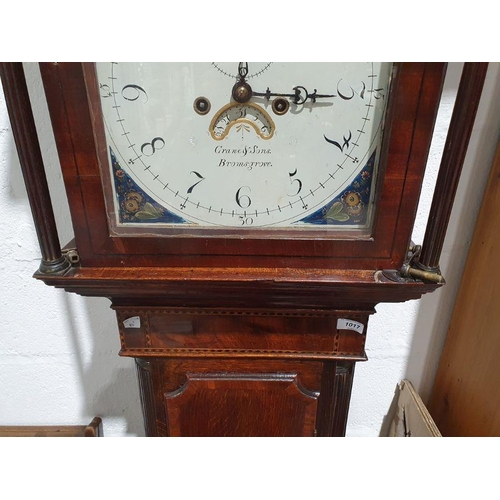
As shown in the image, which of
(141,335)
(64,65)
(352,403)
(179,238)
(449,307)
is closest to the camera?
(64,65)

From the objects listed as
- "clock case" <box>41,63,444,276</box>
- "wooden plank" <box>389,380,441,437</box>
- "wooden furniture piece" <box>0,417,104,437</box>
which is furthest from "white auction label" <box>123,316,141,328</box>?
"wooden plank" <box>389,380,441,437</box>

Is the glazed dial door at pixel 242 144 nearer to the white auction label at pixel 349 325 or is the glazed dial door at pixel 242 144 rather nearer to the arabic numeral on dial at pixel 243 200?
the arabic numeral on dial at pixel 243 200

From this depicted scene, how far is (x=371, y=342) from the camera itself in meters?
1.10

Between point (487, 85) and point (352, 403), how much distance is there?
0.87 metres

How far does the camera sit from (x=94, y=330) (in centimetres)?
110

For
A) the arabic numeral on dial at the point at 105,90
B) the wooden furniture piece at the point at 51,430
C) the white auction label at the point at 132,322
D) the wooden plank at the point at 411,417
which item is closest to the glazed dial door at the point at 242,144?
the arabic numeral on dial at the point at 105,90

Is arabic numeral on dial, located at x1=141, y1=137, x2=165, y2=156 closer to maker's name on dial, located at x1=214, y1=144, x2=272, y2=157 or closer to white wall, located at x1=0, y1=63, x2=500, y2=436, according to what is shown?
maker's name on dial, located at x1=214, y1=144, x2=272, y2=157

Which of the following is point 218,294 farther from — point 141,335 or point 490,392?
point 490,392

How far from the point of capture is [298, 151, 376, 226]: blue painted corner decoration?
630 millimetres

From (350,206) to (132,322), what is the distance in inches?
16.9

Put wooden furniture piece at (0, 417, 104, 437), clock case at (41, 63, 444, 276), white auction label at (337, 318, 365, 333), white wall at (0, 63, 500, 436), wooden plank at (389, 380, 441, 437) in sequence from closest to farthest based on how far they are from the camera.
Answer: clock case at (41, 63, 444, 276) < white auction label at (337, 318, 365, 333) < white wall at (0, 63, 500, 436) < wooden plank at (389, 380, 441, 437) < wooden furniture piece at (0, 417, 104, 437)

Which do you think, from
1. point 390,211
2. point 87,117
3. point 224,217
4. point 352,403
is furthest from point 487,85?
→ point 352,403

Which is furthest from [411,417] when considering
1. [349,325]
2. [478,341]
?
[349,325]

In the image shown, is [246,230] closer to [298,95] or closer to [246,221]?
[246,221]
